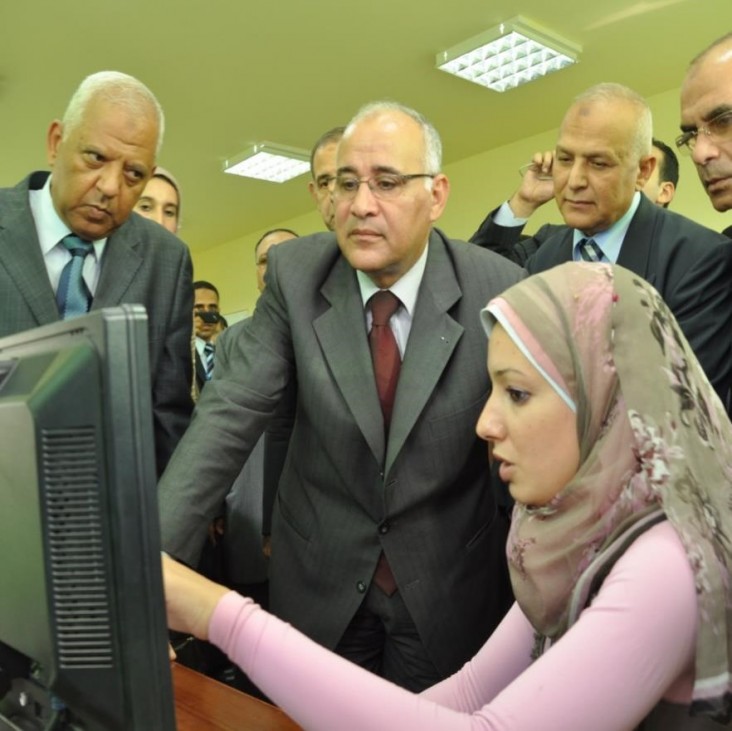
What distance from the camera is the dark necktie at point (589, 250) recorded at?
1.93 metres

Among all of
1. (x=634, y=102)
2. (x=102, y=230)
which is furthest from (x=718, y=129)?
(x=102, y=230)

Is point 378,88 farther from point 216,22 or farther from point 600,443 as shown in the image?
point 600,443

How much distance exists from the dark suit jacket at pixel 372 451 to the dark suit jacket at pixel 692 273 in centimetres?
40

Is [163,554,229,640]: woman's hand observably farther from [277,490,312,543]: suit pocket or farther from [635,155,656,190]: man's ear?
[635,155,656,190]: man's ear

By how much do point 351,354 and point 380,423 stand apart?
14 centimetres

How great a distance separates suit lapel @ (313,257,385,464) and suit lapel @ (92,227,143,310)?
0.41 metres

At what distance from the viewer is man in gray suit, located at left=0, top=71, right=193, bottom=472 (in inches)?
58.7

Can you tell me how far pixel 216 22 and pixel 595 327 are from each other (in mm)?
3409

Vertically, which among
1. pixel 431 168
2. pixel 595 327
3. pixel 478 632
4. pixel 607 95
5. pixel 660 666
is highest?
pixel 607 95

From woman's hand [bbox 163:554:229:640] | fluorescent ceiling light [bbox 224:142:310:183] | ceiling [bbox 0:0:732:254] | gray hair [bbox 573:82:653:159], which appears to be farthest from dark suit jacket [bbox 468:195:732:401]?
fluorescent ceiling light [bbox 224:142:310:183]

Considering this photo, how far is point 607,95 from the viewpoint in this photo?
6.39 feet

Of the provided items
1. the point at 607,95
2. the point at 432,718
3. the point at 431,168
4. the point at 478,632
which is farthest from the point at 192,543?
the point at 607,95

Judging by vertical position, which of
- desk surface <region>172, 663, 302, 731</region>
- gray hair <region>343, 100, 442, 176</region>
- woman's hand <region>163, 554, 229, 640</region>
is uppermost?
gray hair <region>343, 100, 442, 176</region>

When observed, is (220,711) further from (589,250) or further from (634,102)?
(634,102)
